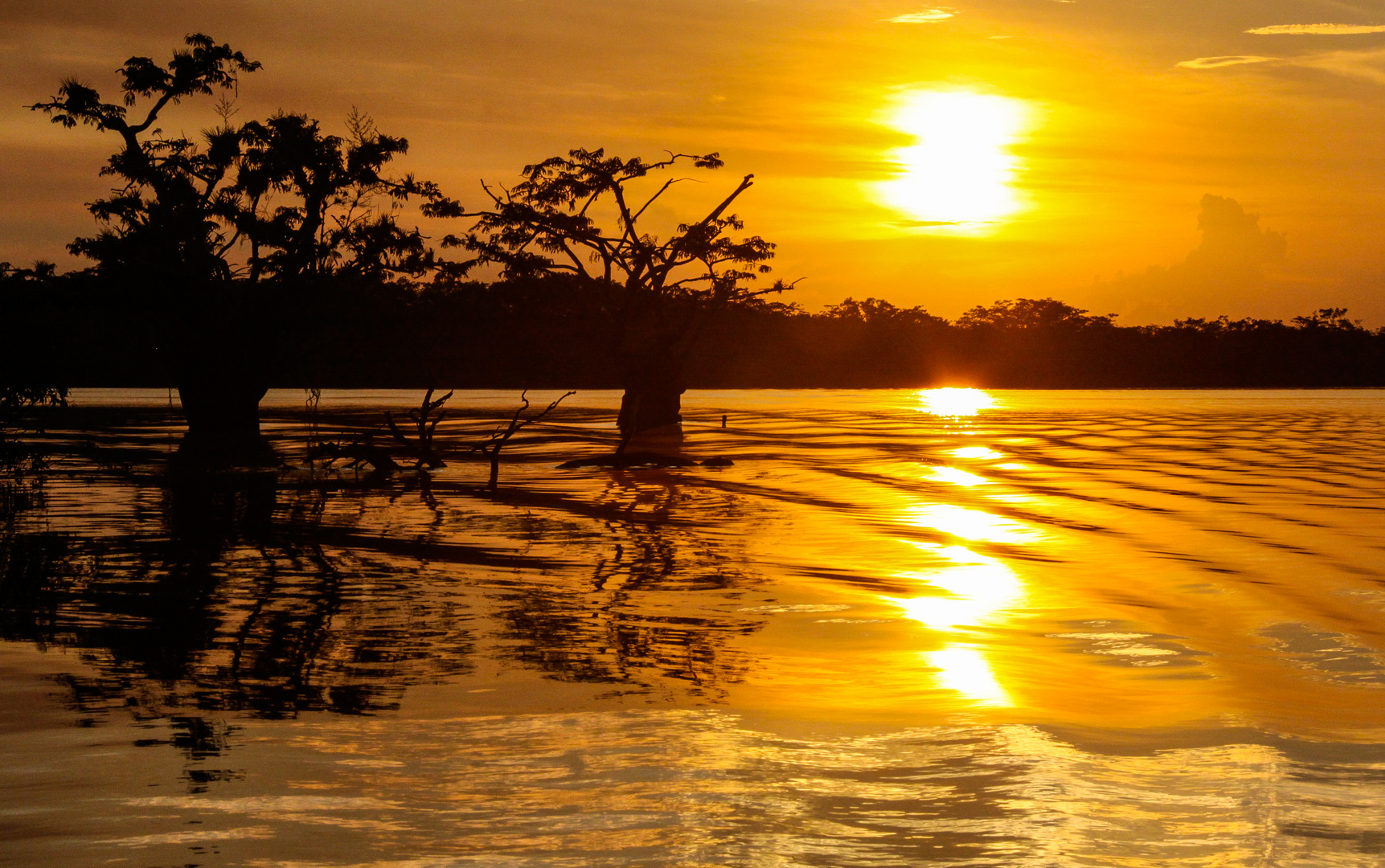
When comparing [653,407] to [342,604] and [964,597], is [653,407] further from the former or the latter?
[342,604]

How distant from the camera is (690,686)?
10219mm

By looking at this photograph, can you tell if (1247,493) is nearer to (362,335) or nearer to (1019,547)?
(1019,547)

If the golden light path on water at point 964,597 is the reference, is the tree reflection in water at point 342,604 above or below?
above

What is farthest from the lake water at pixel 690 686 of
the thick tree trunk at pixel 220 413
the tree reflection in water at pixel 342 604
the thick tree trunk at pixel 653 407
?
the thick tree trunk at pixel 653 407

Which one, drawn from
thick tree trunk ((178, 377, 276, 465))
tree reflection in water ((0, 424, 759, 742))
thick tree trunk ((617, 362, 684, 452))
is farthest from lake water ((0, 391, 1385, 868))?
thick tree trunk ((617, 362, 684, 452))

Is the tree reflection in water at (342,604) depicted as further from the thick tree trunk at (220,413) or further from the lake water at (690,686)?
the thick tree trunk at (220,413)

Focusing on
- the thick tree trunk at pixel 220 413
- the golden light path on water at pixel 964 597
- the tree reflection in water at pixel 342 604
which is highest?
the thick tree trunk at pixel 220 413

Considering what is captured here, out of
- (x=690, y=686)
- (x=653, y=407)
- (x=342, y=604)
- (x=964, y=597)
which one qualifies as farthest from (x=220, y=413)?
(x=690, y=686)

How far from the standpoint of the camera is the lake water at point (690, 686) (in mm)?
6855

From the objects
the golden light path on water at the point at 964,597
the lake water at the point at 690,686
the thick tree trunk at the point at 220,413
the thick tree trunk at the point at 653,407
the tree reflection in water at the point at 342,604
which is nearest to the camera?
the lake water at the point at 690,686

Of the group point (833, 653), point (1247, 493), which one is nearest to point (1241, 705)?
point (833, 653)

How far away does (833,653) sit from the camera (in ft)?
38.1

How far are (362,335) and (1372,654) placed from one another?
3366 centimetres

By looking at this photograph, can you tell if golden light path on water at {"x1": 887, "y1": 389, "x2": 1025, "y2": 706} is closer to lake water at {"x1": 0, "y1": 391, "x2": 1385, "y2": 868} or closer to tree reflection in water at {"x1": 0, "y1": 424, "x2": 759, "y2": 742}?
lake water at {"x1": 0, "y1": 391, "x2": 1385, "y2": 868}
